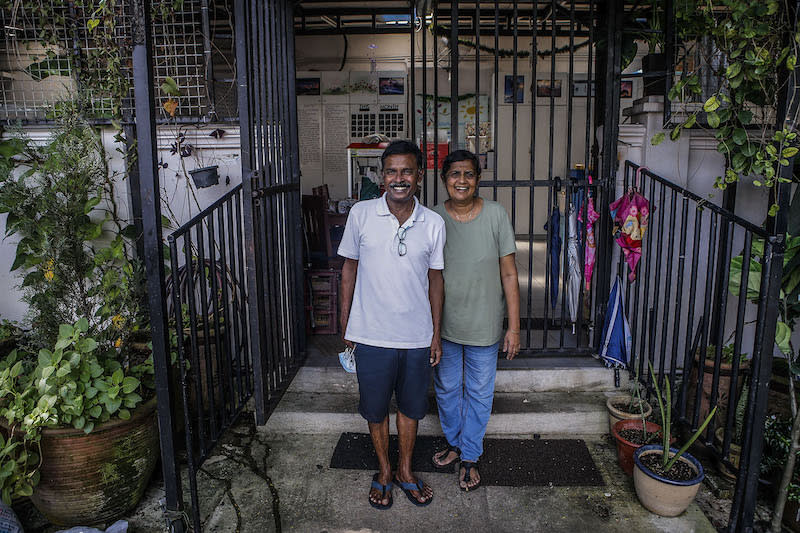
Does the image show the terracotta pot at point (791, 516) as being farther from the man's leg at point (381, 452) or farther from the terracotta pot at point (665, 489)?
the man's leg at point (381, 452)

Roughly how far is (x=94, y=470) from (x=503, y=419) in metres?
2.23

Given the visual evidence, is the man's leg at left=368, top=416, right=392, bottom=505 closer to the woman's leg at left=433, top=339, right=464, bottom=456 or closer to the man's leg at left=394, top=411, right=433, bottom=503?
the man's leg at left=394, top=411, right=433, bottom=503

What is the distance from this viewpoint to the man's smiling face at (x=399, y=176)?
2.61m

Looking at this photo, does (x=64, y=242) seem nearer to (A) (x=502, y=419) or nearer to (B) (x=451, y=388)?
(B) (x=451, y=388)

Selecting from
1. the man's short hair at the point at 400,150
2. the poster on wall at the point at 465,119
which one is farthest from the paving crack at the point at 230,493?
the poster on wall at the point at 465,119

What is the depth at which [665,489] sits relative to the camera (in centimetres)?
270

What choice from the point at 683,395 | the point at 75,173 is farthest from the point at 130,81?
the point at 683,395

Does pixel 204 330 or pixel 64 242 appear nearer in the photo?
pixel 204 330

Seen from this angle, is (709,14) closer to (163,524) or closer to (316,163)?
(163,524)

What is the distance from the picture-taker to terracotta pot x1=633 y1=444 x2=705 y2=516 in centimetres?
267

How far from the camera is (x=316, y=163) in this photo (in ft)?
29.2

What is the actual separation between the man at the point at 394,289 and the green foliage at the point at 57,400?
3.60 feet

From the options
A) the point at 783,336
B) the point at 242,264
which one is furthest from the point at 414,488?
the point at 783,336

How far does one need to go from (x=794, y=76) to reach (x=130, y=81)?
12.7 ft
